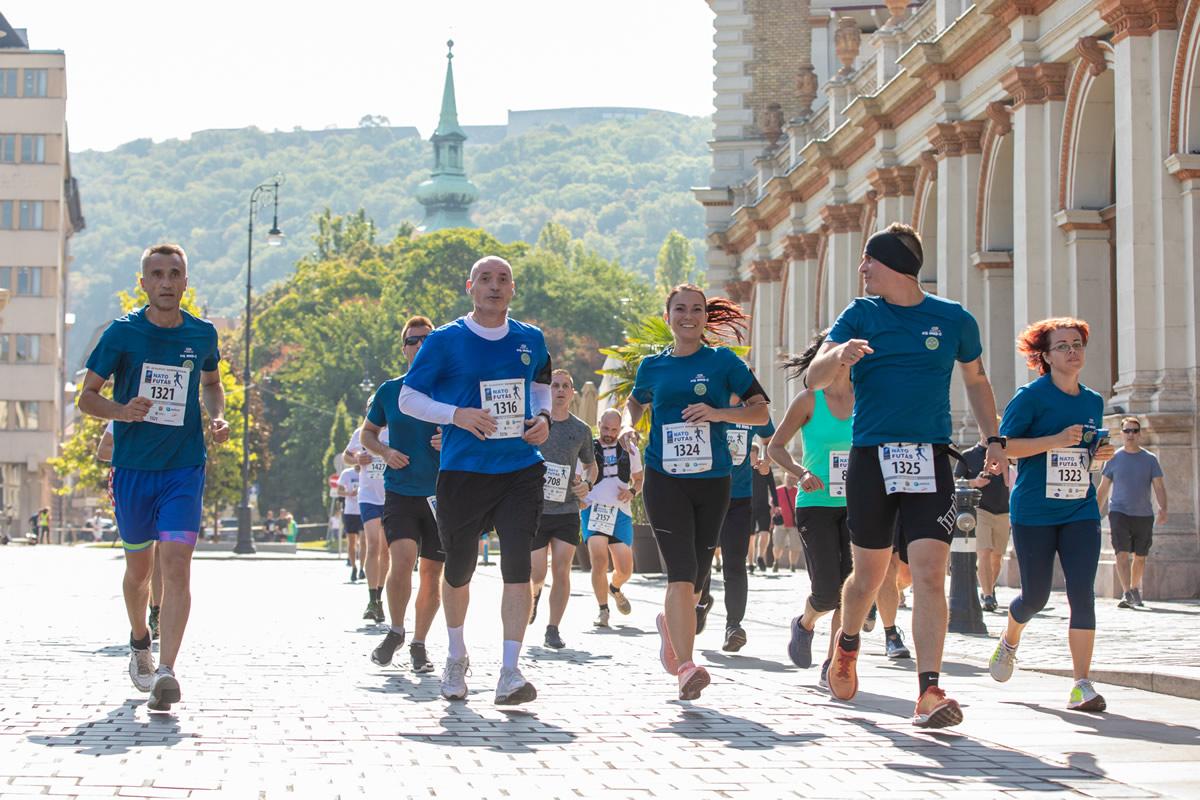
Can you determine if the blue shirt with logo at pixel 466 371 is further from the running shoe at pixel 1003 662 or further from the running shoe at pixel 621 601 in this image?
the running shoe at pixel 621 601

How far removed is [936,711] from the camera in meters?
8.39

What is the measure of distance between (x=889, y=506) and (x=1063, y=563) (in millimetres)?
1493

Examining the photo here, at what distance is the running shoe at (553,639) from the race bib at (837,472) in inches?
113

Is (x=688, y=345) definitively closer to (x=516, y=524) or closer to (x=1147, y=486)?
(x=516, y=524)

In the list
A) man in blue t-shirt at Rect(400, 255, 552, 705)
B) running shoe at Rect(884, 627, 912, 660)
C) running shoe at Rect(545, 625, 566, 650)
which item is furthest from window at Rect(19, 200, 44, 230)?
man in blue t-shirt at Rect(400, 255, 552, 705)

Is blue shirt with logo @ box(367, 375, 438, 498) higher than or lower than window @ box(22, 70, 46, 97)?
lower

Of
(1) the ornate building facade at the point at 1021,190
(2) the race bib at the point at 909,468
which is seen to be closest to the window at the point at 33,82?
(1) the ornate building facade at the point at 1021,190

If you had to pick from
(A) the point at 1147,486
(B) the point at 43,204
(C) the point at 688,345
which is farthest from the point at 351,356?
(C) the point at 688,345

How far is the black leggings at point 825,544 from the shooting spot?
38.2 feet

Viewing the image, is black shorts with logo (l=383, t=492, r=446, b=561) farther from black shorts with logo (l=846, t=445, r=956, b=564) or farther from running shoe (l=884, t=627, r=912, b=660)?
black shorts with logo (l=846, t=445, r=956, b=564)

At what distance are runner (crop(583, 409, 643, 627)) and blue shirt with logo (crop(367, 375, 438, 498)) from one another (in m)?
4.33

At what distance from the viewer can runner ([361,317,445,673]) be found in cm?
1161

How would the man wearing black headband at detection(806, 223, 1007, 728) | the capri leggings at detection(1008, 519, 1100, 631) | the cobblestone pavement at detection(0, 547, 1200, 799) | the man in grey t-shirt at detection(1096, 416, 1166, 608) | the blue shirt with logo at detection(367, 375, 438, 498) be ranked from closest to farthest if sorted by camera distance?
1. the cobblestone pavement at detection(0, 547, 1200, 799)
2. the man wearing black headband at detection(806, 223, 1007, 728)
3. the capri leggings at detection(1008, 519, 1100, 631)
4. the blue shirt with logo at detection(367, 375, 438, 498)
5. the man in grey t-shirt at detection(1096, 416, 1166, 608)

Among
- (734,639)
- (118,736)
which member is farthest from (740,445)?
(118,736)
